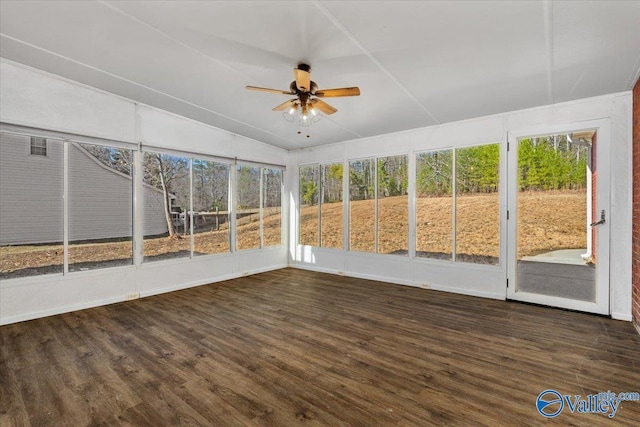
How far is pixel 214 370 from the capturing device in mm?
2438

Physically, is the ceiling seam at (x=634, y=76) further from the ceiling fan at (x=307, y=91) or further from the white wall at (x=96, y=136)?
the white wall at (x=96, y=136)

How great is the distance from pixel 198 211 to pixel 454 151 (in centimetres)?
460

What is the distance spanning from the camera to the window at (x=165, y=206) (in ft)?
15.7

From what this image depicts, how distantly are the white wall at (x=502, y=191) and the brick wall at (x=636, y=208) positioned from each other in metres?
0.12

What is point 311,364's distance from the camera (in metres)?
2.52

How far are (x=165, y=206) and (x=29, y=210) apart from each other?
65.2 inches

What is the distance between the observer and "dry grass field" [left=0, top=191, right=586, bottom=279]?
3885 millimetres

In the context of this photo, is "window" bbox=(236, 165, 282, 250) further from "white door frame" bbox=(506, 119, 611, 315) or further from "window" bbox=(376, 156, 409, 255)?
"white door frame" bbox=(506, 119, 611, 315)

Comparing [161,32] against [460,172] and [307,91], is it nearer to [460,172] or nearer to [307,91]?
[307,91]

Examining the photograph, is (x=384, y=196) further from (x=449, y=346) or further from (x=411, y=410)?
(x=411, y=410)

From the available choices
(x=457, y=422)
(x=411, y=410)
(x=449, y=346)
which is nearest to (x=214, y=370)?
(x=411, y=410)

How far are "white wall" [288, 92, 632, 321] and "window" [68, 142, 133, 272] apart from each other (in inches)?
134

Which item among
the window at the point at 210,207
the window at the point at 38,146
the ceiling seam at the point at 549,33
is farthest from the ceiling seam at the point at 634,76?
the window at the point at 38,146

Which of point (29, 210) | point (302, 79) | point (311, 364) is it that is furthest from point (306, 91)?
point (29, 210)
